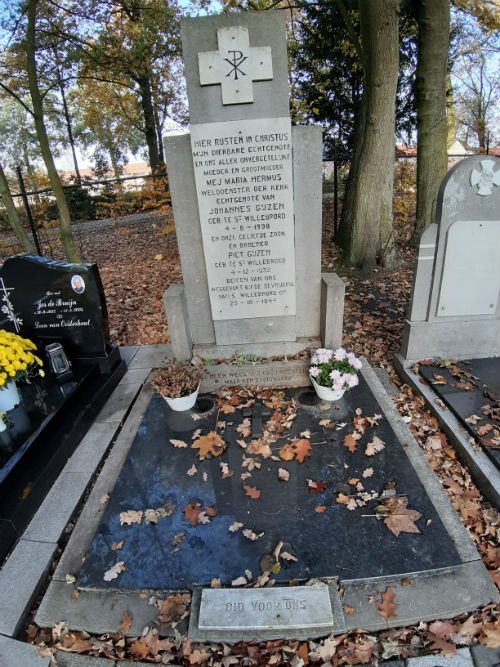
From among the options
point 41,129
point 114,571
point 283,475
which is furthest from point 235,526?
point 41,129

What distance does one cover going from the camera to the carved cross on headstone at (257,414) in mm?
3547

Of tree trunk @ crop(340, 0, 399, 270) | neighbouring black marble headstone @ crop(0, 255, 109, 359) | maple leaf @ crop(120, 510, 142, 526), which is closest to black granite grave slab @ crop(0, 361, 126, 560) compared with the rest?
neighbouring black marble headstone @ crop(0, 255, 109, 359)

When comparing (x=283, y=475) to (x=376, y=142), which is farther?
(x=376, y=142)

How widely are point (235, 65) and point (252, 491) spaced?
12.0 ft

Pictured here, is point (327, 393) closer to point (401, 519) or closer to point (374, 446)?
point (374, 446)

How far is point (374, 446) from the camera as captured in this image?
325 cm

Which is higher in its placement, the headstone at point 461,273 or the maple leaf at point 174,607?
the headstone at point 461,273

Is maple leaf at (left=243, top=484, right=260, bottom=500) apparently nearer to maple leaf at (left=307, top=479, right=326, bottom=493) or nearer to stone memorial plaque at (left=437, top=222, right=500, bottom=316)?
maple leaf at (left=307, top=479, right=326, bottom=493)

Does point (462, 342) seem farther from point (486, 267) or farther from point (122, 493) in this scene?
point (122, 493)

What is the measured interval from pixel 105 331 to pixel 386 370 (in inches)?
131

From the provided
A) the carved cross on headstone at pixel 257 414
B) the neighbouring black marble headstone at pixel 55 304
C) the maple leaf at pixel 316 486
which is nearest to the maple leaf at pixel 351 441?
the maple leaf at pixel 316 486

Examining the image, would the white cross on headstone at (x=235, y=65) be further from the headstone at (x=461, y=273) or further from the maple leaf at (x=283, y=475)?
the maple leaf at (x=283, y=475)

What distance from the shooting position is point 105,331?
4.45 metres

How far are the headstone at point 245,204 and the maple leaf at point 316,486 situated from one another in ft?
5.42
